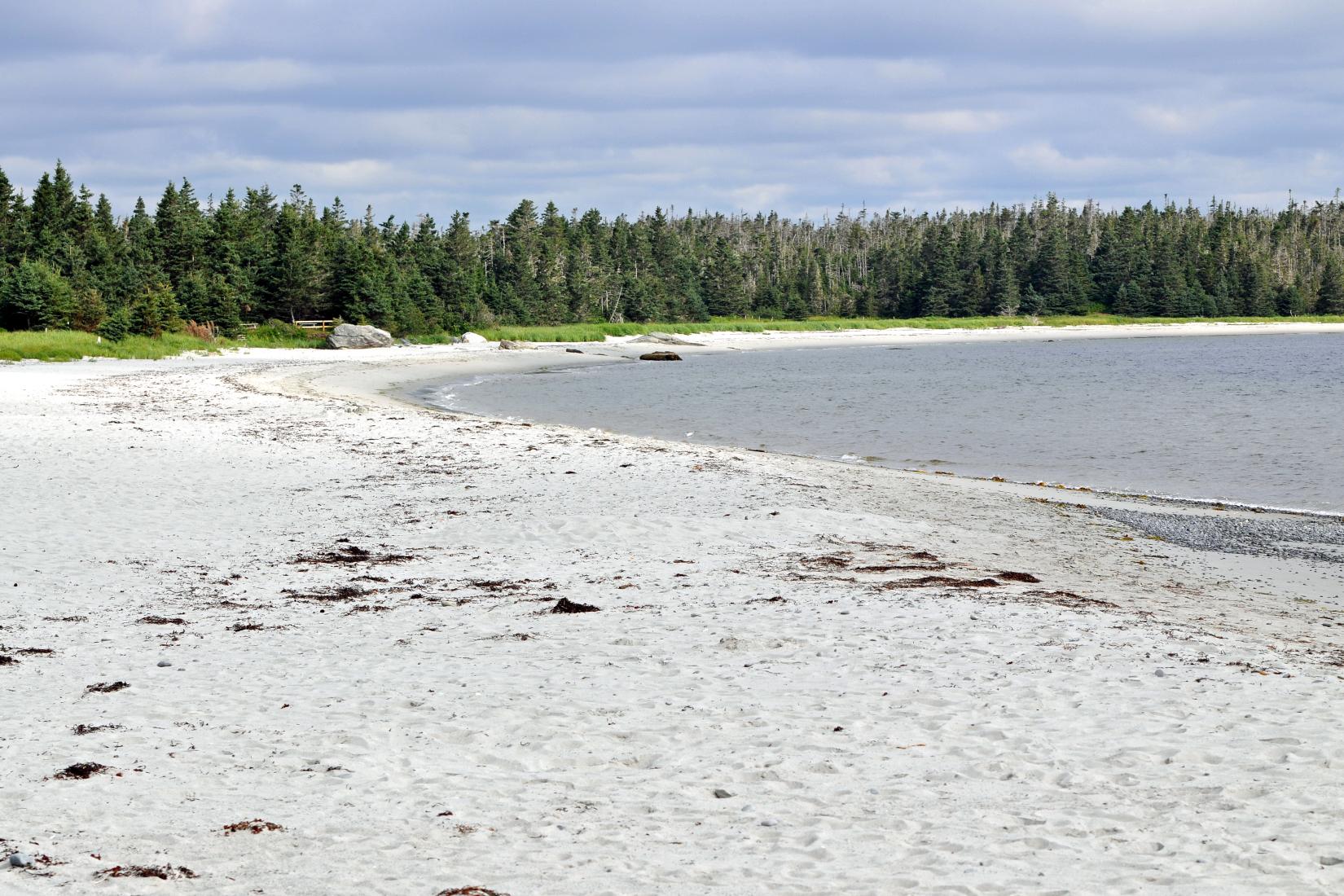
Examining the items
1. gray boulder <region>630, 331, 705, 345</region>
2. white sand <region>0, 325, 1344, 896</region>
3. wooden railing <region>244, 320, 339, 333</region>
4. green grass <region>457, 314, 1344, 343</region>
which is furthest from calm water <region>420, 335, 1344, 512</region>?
wooden railing <region>244, 320, 339, 333</region>

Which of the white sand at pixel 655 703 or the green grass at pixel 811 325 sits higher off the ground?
the green grass at pixel 811 325

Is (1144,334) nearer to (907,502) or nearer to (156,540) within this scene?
(907,502)

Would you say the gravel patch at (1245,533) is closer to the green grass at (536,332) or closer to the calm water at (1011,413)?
the calm water at (1011,413)

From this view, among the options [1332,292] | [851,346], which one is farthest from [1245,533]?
[1332,292]

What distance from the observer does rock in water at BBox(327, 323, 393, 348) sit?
237 feet

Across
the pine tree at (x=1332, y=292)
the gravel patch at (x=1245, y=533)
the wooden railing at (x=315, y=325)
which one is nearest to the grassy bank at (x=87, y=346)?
the wooden railing at (x=315, y=325)

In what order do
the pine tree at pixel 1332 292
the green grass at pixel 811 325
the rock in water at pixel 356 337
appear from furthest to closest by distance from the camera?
the pine tree at pixel 1332 292, the green grass at pixel 811 325, the rock in water at pixel 356 337

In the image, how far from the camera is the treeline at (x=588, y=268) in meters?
79.1

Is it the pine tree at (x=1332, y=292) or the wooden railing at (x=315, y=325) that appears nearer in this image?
the wooden railing at (x=315, y=325)

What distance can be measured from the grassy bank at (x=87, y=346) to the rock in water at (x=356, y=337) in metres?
7.16

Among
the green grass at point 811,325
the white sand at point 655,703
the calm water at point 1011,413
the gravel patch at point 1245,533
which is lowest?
the gravel patch at point 1245,533

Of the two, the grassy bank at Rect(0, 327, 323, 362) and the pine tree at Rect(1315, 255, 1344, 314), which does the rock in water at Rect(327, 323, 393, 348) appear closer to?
the grassy bank at Rect(0, 327, 323, 362)

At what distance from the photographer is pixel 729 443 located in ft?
95.8

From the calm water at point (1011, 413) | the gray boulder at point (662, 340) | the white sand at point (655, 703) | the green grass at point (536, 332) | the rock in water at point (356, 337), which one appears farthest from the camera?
the gray boulder at point (662, 340)
